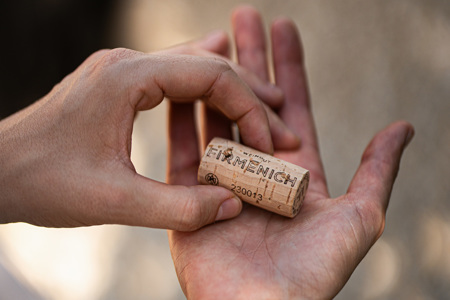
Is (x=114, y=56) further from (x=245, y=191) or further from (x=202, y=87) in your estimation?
(x=245, y=191)

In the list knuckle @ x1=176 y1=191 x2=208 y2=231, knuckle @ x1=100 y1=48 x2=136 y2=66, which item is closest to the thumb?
knuckle @ x1=176 y1=191 x2=208 y2=231

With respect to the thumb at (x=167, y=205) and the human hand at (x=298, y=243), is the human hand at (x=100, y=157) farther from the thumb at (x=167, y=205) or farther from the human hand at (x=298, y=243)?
the human hand at (x=298, y=243)

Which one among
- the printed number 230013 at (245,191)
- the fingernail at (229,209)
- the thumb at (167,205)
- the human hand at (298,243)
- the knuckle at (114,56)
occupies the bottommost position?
the human hand at (298,243)

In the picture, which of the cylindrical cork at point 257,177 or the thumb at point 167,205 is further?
the cylindrical cork at point 257,177

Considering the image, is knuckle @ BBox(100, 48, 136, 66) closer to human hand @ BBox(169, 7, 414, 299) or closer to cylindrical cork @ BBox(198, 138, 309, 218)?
cylindrical cork @ BBox(198, 138, 309, 218)

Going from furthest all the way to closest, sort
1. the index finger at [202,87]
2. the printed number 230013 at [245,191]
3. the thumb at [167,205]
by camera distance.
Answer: the printed number 230013 at [245,191] → the index finger at [202,87] → the thumb at [167,205]

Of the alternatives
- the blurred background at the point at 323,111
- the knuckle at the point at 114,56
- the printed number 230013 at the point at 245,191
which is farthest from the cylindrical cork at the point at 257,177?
the blurred background at the point at 323,111

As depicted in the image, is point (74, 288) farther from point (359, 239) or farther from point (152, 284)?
point (359, 239)
